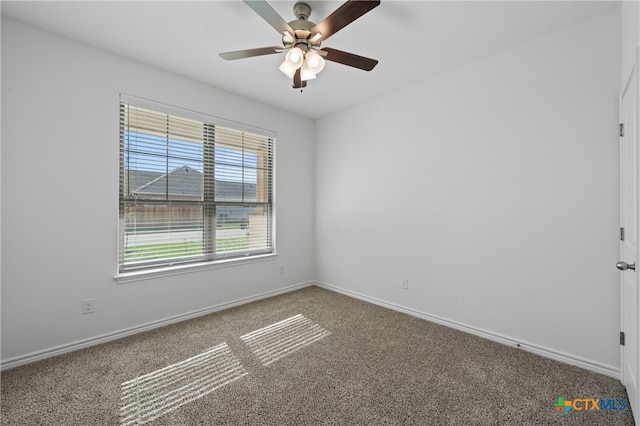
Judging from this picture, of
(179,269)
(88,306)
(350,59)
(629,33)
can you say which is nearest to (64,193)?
(88,306)

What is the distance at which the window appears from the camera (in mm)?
2701

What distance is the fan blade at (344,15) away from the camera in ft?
4.95

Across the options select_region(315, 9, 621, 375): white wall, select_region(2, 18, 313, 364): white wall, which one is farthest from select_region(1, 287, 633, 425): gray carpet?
select_region(315, 9, 621, 375): white wall

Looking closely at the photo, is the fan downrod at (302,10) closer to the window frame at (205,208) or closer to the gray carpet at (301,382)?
the window frame at (205,208)

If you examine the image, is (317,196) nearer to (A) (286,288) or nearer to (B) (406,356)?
(A) (286,288)

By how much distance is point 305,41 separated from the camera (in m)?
1.91

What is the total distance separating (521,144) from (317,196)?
2.63m

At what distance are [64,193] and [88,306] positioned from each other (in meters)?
0.99

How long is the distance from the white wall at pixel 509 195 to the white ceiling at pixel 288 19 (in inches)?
10.6

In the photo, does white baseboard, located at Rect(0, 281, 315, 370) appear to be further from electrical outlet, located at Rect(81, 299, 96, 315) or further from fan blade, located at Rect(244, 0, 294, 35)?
fan blade, located at Rect(244, 0, 294, 35)

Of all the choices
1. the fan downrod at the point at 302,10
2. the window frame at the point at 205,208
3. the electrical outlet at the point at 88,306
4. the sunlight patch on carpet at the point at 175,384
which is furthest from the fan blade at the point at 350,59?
the electrical outlet at the point at 88,306

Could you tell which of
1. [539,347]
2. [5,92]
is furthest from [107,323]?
[539,347]

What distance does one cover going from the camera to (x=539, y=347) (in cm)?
227

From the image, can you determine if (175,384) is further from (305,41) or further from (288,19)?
(288,19)
